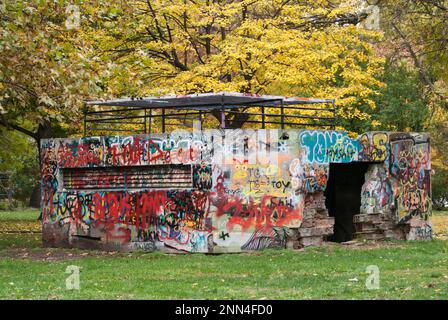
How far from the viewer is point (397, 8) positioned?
21.5 metres

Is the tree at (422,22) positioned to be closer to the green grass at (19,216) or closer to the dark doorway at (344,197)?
the dark doorway at (344,197)

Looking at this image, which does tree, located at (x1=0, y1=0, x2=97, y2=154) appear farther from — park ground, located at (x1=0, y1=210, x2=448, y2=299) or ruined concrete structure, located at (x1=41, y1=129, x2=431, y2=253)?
park ground, located at (x1=0, y1=210, x2=448, y2=299)

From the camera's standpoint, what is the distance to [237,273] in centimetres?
1733

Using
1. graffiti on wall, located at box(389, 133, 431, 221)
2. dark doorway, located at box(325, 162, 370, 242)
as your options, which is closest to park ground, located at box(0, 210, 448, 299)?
graffiti on wall, located at box(389, 133, 431, 221)

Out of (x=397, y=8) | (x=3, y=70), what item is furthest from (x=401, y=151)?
(x=3, y=70)

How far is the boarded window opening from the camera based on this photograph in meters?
22.5

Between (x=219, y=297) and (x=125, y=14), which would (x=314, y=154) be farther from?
(x=219, y=297)

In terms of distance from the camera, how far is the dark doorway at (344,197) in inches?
1043

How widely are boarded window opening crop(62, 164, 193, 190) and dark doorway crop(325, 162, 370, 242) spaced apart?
19.7 feet

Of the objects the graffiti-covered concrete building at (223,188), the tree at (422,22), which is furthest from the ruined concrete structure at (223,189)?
the tree at (422,22)

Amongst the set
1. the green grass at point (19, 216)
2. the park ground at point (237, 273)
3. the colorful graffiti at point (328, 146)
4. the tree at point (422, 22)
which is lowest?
the park ground at point (237, 273)

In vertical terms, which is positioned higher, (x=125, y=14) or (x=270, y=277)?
(x=125, y=14)

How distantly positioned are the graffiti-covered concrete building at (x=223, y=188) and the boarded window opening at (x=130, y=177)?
0.09 ft

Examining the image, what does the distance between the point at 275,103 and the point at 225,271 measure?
26.8ft
